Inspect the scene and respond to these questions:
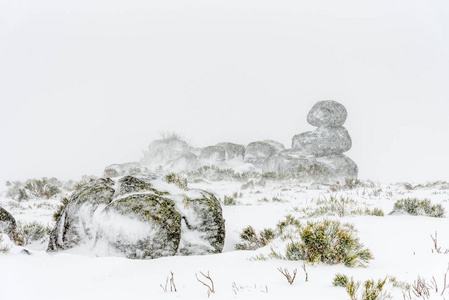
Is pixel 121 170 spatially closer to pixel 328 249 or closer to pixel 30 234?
pixel 30 234

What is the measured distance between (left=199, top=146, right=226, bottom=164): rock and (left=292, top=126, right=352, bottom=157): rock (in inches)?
277

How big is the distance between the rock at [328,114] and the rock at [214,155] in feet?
26.8

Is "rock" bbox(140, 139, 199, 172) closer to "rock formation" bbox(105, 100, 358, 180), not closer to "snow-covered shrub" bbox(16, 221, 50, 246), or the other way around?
"rock formation" bbox(105, 100, 358, 180)

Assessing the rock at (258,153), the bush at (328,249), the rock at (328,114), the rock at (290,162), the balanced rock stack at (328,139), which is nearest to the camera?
the bush at (328,249)

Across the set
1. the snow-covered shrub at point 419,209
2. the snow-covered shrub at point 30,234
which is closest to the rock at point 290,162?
the snow-covered shrub at point 419,209

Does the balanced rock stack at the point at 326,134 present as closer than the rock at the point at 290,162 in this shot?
No

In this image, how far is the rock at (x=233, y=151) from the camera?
89.6 feet

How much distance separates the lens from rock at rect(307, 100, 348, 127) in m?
23.0

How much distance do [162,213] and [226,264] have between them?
4.37 ft

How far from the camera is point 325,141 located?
22547 mm

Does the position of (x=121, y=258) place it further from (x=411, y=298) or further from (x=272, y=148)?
(x=272, y=148)

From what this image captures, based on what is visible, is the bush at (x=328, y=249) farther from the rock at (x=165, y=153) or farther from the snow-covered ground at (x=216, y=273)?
the rock at (x=165, y=153)

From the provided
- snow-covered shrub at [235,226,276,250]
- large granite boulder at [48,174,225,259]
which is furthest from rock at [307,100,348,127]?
large granite boulder at [48,174,225,259]

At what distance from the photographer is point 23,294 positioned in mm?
2840
